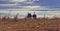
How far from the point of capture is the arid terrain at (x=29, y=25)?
17.8 feet

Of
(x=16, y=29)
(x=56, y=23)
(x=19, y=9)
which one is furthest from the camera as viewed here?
(x=19, y=9)

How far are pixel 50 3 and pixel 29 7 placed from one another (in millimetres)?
851

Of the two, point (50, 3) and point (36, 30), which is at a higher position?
point (50, 3)

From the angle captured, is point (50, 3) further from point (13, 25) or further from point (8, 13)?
point (13, 25)

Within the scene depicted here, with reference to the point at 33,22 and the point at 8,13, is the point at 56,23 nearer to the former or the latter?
the point at 33,22

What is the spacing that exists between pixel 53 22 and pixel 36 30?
794 millimetres

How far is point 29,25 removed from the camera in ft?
18.7

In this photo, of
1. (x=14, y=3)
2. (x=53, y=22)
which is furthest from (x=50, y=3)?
A: (x=53, y=22)

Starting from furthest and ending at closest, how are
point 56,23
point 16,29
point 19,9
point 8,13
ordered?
point 19,9 → point 8,13 → point 56,23 → point 16,29

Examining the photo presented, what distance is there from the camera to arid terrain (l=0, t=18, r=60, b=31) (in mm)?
5439

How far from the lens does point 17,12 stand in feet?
23.9

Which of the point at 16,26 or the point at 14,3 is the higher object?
the point at 14,3

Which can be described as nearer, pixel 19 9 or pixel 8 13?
pixel 8 13

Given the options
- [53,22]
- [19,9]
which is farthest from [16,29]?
[19,9]
